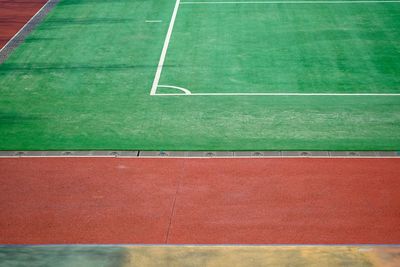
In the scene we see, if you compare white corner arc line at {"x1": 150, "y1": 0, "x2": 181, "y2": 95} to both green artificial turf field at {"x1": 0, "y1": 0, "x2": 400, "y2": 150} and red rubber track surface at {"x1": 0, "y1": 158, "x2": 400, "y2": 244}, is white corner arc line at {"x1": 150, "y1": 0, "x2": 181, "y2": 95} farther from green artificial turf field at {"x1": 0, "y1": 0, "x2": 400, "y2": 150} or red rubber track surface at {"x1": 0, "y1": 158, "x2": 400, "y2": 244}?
red rubber track surface at {"x1": 0, "y1": 158, "x2": 400, "y2": 244}

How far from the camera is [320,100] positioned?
1894 centimetres

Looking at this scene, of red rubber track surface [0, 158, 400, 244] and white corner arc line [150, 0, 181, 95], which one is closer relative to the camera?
red rubber track surface [0, 158, 400, 244]

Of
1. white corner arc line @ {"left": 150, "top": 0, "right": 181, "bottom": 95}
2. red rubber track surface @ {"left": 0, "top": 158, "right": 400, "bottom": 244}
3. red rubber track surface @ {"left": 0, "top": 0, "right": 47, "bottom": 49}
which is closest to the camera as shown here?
red rubber track surface @ {"left": 0, "top": 158, "right": 400, "bottom": 244}

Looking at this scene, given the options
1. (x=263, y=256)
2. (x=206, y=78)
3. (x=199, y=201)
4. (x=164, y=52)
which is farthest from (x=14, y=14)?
(x=263, y=256)

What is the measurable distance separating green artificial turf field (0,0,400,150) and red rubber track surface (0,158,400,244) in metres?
1.00

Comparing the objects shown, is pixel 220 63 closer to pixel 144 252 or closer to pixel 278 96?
pixel 278 96

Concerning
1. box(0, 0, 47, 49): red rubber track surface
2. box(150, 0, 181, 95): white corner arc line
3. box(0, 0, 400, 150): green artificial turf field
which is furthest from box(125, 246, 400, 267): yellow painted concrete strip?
box(0, 0, 47, 49): red rubber track surface

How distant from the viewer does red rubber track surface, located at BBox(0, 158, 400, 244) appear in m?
13.5

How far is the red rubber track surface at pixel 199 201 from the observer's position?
1346 centimetres

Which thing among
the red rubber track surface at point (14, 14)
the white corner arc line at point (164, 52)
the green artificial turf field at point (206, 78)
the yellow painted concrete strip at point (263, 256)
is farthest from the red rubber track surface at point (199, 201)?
the red rubber track surface at point (14, 14)

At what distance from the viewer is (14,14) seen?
1053 inches

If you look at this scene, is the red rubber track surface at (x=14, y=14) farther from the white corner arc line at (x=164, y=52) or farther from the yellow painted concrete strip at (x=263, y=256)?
the yellow painted concrete strip at (x=263, y=256)

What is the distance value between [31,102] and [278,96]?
654cm

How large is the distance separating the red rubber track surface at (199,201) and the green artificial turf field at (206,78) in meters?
1.00
